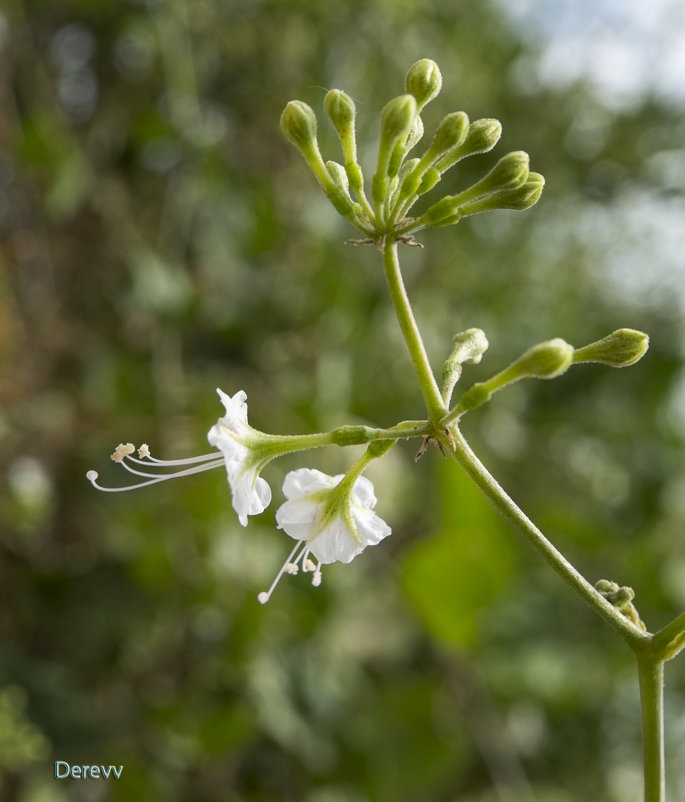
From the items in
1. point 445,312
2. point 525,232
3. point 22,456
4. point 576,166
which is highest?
point 576,166

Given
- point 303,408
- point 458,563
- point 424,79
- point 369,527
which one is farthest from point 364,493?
point 303,408

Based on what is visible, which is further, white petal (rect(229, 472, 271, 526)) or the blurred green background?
the blurred green background

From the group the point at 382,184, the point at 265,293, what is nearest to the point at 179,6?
the point at 265,293

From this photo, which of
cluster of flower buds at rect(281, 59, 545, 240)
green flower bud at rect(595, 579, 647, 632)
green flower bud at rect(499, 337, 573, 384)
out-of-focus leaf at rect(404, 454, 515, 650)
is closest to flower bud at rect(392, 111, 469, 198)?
cluster of flower buds at rect(281, 59, 545, 240)

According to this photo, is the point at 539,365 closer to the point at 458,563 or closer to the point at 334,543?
the point at 334,543

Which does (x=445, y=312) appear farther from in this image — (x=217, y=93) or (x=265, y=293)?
(x=217, y=93)

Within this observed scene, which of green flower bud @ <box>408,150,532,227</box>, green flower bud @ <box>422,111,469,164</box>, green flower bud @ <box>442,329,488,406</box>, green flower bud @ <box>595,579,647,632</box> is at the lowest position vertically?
green flower bud @ <box>595,579,647,632</box>

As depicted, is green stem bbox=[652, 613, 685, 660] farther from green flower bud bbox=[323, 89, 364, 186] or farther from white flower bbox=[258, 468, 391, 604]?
green flower bud bbox=[323, 89, 364, 186]

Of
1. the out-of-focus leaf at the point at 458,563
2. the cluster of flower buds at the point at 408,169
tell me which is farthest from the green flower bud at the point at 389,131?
the out-of-focus leaf at the point at 458,563
